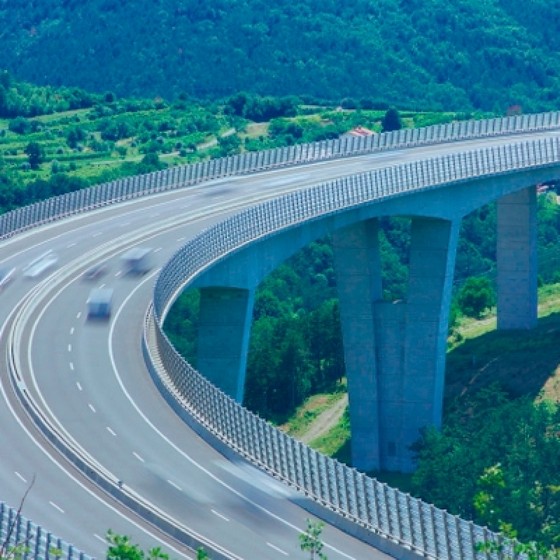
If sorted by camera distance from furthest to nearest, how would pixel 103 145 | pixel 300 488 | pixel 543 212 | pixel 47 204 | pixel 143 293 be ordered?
pixel 103 145 < pixel 543 212 < pixel 47 204 < pixel 143 293 < pixel 300 488

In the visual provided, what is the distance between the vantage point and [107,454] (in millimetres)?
58375

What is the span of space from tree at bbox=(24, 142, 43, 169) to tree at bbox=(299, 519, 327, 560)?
10655 cm

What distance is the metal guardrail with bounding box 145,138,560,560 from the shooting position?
49906mm

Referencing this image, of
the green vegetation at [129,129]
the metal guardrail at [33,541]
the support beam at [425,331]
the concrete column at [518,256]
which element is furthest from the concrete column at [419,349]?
the metal guardrail at [33,541]

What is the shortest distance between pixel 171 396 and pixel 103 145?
340 feet

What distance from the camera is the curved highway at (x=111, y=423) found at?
5241cm

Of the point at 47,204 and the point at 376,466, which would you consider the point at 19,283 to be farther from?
the point at 376,466

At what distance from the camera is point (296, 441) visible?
180ft

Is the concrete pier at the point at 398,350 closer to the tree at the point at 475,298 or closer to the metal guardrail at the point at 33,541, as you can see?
the tree at the point at 475,298

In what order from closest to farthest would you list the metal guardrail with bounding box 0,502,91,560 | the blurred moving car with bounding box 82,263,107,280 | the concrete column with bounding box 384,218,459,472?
the metal guardrail with bounding box 0,502,91,560 → the blurred moving car with bounding box 82,263,107,280 → the concrete column with bounding box 384,218,459,472

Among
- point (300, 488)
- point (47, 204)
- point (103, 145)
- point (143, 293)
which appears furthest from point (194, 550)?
point (103, 145)

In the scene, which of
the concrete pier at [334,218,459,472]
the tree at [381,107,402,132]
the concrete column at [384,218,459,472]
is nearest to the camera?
the concrete pier at [334,218,459,472]

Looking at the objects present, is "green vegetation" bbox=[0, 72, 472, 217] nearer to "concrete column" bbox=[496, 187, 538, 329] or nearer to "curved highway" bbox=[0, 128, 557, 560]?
"concrete column" bbox=[496, 187, 538, 329]

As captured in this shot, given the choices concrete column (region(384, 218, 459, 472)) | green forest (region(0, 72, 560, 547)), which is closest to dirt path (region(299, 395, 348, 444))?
green forest (region(0, 72, 560, 547))
